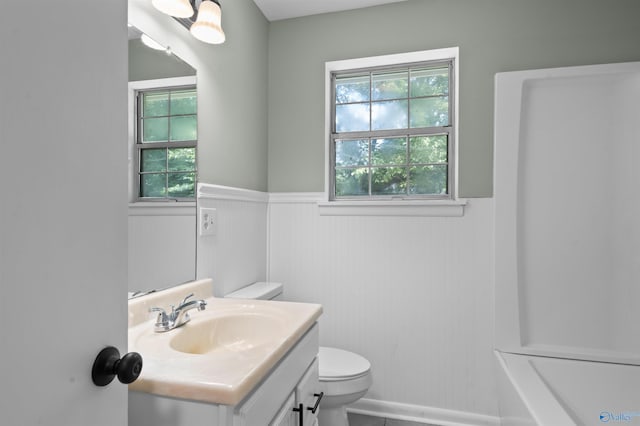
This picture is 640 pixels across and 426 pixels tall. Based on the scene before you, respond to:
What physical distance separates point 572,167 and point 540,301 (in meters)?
0.77

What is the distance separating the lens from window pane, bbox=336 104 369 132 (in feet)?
7.61

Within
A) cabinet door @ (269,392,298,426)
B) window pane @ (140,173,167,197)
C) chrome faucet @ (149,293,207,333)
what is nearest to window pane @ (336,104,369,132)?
window pane @ (140,173,167,197)

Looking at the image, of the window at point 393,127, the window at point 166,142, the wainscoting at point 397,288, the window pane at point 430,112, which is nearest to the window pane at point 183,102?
the window at point 166,142

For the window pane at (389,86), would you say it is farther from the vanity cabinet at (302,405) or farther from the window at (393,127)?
the vanity cabinet at (302,405)

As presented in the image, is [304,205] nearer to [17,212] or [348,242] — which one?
[348,242]

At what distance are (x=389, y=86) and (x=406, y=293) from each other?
1354mm

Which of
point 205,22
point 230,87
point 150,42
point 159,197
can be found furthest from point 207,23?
point 159,197

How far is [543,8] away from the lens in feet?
6.36

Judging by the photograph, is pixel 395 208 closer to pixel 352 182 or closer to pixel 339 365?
pixel 352 182

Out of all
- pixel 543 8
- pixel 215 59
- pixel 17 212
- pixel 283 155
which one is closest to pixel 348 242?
pixel 283 155

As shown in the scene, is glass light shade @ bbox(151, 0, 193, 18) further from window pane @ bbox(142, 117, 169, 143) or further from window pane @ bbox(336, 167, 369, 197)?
window pane @ bbox(336, 167, 369, 197)

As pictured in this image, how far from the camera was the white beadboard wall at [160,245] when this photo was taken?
3.93 feet

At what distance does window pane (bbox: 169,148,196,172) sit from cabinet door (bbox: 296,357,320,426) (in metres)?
0.96

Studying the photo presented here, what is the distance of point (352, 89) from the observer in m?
2.35
